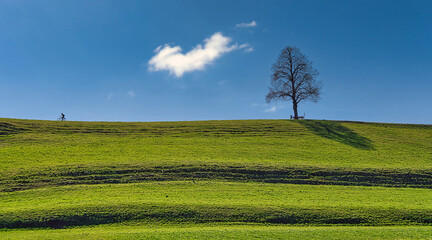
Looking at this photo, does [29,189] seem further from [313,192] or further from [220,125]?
[220,125]

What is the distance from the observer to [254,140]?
43.9 metres

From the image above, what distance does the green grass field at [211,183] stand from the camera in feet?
61.3

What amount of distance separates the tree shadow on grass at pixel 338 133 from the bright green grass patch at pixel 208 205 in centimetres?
1772

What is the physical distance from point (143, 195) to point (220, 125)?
102 feet

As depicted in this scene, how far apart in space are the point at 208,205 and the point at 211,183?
5792 mm

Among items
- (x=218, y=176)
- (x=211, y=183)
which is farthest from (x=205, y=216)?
(x=218, y=176)

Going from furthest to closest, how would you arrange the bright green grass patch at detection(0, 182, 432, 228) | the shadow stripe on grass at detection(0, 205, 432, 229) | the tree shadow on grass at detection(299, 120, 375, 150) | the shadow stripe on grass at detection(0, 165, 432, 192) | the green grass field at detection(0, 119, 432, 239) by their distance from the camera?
1. the tree shadow on grass at detection(299, 120, 375, 150)
2. the shadow stripe on grass at detection(0, 165, 432, 192)
3. the bright green grass patch at detection(0, 182, 432, 228)
4. the shadow stripe on grass at detection(0, 205, 432, 229)
5. the green grass field at detection(0, 119, 432, 239)

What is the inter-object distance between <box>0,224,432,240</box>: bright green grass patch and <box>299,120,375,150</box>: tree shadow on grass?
26346mm

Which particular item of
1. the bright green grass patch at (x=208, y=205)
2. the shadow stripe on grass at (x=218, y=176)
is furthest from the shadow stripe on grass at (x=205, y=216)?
the shadow stripe on grass at (x=218, y=176)

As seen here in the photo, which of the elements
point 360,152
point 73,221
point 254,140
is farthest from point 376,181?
point 73,221

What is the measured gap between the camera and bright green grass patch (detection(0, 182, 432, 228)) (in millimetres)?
19562

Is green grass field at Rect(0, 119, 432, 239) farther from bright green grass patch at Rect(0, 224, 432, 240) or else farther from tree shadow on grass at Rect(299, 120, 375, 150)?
tree shadow on grass at Rect(299, 120, 375, 150)

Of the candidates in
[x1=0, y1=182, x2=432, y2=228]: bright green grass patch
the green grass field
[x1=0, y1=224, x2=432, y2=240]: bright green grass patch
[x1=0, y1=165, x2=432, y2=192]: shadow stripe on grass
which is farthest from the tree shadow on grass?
[x1=0, y1=224, x2=432, y2=240]: bright green grass patch

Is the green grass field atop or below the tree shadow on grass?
below
